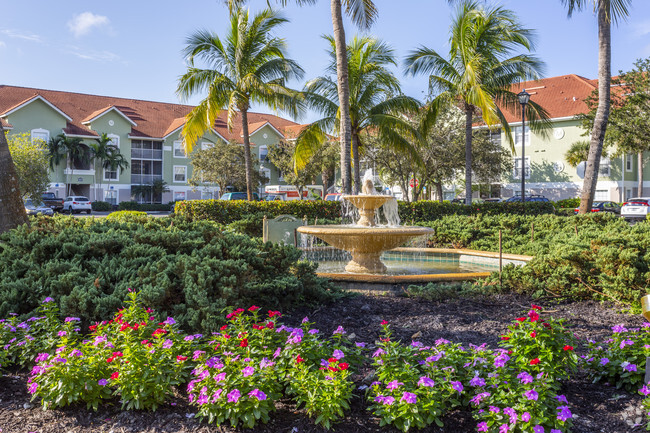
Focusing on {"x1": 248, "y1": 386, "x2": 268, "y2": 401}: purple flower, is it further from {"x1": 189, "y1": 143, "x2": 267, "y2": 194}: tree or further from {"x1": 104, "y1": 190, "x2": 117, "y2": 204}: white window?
{"x1": 104, "y1": 190, "x2": 117, "y2": 204}: white window

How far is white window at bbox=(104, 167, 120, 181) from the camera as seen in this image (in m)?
49.8

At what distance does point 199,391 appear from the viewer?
3.44 meters

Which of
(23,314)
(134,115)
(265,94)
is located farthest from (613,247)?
(134,115)

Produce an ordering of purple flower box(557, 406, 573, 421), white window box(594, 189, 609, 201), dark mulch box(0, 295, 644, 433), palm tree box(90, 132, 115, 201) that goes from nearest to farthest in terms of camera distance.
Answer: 1. purple flower box(557, 406, 573, 421)
2. dark mulch box(0, 295, 644, 433)
3. white window box(594, 189, 609, 201)
4. palm tree box(90, 132, 115, 201)

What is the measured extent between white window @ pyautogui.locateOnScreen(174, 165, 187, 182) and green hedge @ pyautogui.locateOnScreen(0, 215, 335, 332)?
4765 cm

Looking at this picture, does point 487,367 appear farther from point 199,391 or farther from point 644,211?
point 644,211

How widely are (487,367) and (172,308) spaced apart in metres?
3.03

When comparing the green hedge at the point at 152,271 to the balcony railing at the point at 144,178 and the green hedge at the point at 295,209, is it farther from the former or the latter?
the balcony railing at the point at 144,178

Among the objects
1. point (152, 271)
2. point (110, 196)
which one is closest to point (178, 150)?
point (110, 196)

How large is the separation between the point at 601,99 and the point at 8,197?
15.9 meters

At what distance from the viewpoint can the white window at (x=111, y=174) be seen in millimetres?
49750

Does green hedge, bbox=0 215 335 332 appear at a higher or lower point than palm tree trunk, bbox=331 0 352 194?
lower

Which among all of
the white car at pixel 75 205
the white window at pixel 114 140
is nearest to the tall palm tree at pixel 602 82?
the white car at pixel 75 205

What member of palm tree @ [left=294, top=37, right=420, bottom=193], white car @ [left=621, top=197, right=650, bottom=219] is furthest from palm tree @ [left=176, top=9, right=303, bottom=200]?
white car @ [left=621, top=197, right=650, bottom=219]
